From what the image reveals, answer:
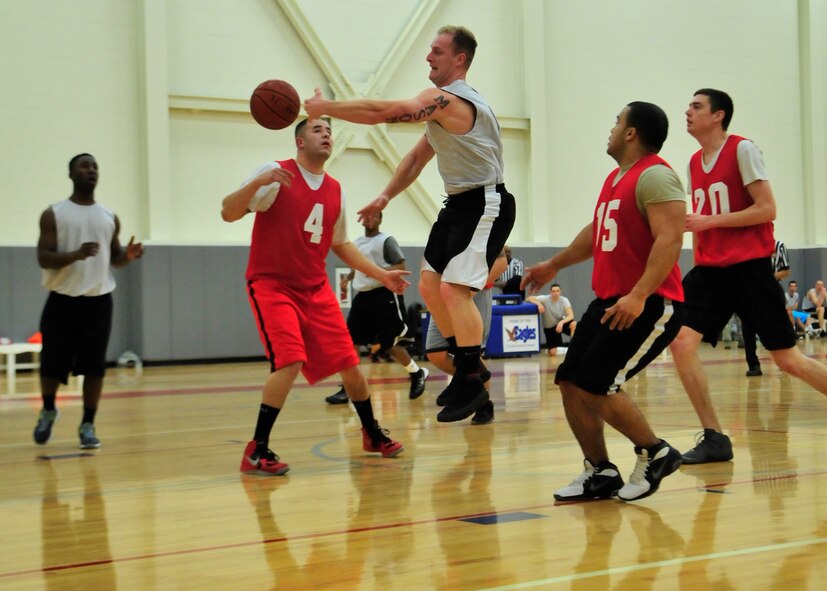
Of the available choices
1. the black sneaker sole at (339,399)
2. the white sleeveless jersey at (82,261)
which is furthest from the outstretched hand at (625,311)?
the black sneaker sole at (339,399)

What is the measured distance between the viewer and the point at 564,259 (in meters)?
4.45

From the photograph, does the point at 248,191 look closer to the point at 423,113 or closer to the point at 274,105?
the point at 274,105

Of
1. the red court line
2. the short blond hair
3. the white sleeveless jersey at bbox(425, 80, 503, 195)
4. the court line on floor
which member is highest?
the short blond hair

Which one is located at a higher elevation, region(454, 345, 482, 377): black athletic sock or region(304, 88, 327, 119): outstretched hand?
region(304, 88, 327, 119): outstretched hand

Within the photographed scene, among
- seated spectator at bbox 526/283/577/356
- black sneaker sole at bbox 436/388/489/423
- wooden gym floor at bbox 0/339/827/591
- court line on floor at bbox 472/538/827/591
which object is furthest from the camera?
seated spectator at bbox 526/283/577/356

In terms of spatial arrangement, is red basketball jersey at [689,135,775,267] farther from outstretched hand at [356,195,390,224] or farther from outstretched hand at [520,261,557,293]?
outstretched hand at [356,195,390,224]

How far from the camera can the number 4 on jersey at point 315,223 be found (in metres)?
5.47

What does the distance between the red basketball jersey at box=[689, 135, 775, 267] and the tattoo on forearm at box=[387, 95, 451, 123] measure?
1.58 meters

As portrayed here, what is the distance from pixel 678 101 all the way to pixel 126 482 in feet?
63.2

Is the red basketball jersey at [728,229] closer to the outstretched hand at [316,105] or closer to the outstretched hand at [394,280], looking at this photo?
the outstretched hand at [394,280]

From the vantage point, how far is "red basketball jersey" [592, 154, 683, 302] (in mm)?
4031

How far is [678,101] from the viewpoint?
71.9 feet

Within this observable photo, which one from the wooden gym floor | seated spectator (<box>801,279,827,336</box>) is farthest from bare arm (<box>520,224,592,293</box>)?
seated spectator (<box>801,279,827,336</box>)

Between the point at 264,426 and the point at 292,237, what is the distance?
1.04 metres
